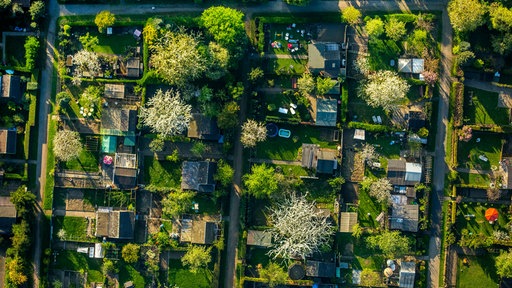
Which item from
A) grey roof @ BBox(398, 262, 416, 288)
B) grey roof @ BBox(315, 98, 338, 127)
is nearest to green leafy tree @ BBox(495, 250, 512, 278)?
grey roof @ BBox(398, 262, 416, 288)

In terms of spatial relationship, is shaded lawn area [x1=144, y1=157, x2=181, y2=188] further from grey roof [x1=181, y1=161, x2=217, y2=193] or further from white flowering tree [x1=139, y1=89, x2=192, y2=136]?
white flowering tree [x1=139, y1=89, x2=192, y2=136]

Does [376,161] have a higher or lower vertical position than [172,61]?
lower

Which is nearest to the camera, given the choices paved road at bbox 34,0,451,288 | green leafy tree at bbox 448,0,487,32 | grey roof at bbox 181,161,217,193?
green leafy tree at bbox 448,0,487,32

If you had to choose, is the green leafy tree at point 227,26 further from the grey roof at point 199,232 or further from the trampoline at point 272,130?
the grey roof at point 199,232

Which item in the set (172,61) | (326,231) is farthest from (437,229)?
(172,61)

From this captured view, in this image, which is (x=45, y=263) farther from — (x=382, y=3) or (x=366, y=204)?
(x=382, y=3)

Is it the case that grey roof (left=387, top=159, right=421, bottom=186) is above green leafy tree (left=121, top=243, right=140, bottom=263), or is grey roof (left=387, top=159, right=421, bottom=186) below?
above

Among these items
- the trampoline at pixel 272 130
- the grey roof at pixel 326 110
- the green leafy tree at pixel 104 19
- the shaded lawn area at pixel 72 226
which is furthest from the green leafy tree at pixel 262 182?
the green leafy tree at pixel 104 19

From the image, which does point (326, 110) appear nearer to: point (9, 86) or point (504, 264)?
point (504, 264)
